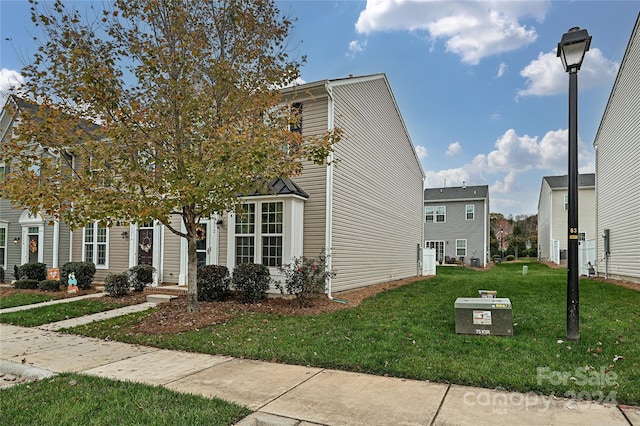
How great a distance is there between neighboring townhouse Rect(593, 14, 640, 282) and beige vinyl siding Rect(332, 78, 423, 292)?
831cm

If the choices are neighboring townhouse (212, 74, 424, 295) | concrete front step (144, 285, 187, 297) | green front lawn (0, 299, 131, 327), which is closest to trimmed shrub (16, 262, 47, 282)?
concrete front step (144, 285, 187, 297)

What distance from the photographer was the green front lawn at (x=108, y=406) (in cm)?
357

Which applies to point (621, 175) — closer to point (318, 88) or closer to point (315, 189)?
point (315, 189)

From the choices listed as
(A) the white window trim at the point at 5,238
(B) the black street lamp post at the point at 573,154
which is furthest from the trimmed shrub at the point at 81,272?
(B) the black street lamp post at the point at 573,154

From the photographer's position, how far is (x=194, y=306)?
336 inches

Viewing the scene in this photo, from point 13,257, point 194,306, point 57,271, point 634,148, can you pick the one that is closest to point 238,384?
point 194,306

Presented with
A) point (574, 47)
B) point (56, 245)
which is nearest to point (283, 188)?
point (574, 47)

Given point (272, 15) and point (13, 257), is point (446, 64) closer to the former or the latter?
point (272, 15)

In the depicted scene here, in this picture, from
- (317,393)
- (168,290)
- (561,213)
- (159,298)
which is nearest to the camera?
(317,393)

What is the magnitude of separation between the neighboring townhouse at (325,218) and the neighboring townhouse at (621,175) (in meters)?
8.34

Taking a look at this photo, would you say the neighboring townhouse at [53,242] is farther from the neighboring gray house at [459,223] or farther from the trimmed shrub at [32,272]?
the neighboring gray house at [459,223]

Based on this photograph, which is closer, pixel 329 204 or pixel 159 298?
pixel 159 298

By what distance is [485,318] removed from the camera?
21.1ft

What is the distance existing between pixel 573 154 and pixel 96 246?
50.8 ft
